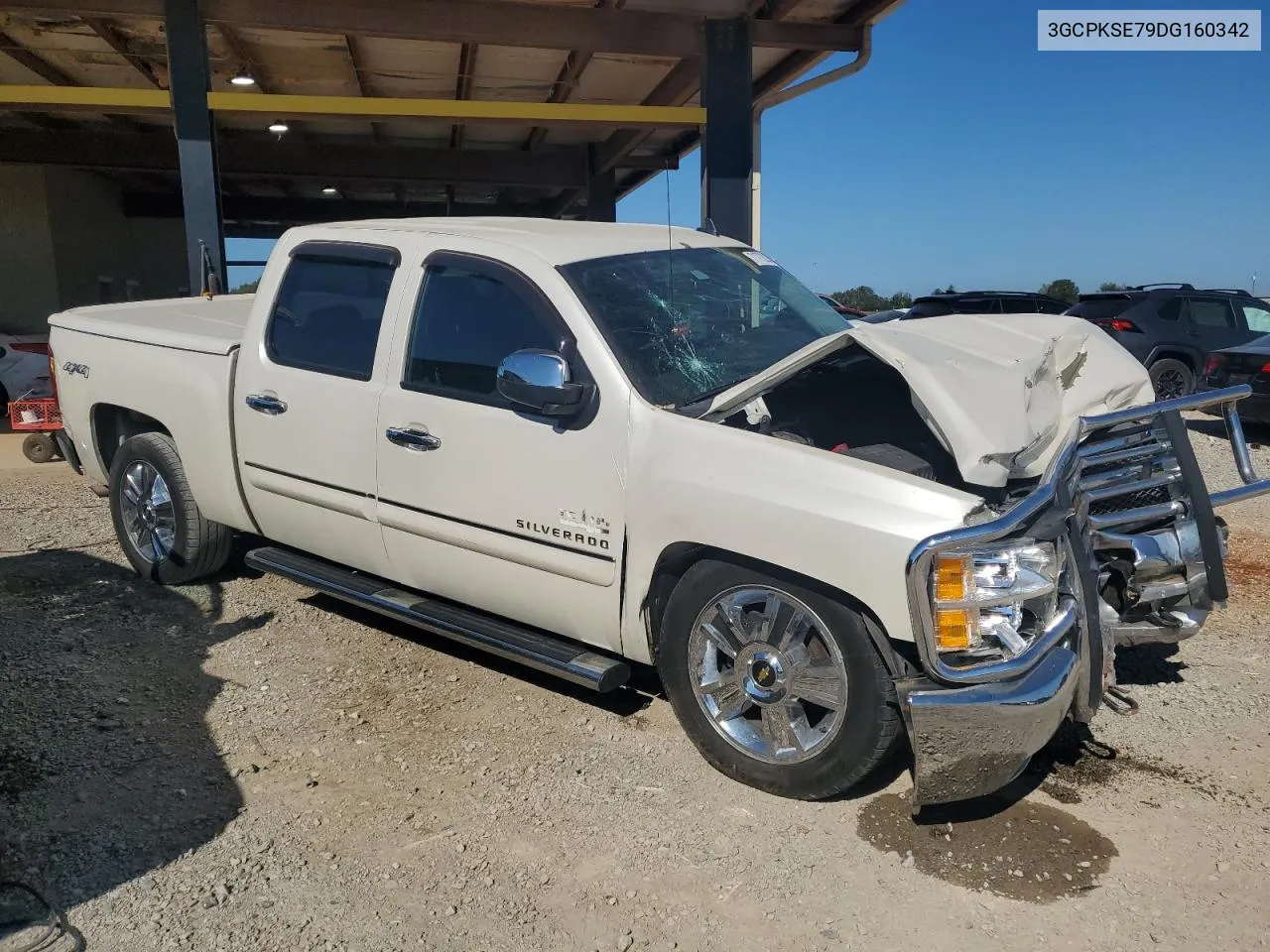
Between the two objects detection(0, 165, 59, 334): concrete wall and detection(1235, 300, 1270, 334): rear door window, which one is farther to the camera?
detection(0, 165, 59, 334): concrete wall

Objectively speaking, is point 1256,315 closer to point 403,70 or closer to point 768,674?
point 403,70

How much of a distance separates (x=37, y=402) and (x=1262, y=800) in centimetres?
924

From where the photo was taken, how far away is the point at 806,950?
2725 mm

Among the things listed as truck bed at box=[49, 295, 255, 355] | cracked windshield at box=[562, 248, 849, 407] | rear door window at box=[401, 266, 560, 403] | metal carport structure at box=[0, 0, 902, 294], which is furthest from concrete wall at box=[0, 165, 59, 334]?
cracked windshield at box=[562, 248, 849, 407]

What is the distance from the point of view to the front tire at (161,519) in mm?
5340

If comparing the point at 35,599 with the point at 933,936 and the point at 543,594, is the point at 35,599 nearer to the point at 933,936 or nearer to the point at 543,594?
the point at 543,594

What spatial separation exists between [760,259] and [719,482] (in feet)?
6.42

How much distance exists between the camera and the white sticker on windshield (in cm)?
489

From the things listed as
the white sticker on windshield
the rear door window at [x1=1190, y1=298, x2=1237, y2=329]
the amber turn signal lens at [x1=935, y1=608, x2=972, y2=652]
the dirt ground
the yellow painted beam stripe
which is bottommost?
the dirt ground

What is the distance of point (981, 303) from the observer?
673 inches

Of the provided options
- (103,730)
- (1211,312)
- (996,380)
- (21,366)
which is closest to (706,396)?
(996,380)

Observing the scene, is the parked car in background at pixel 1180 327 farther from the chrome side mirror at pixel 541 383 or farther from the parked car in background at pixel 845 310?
the chrome side mirror at pixel 541 383

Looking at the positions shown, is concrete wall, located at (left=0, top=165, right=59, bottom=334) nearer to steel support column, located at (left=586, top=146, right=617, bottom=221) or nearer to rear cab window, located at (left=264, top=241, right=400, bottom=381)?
steel support column, located at (left=586, top=146, right=617, bottom=221)

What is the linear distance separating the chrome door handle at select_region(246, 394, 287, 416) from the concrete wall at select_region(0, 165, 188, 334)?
45.3 feet
